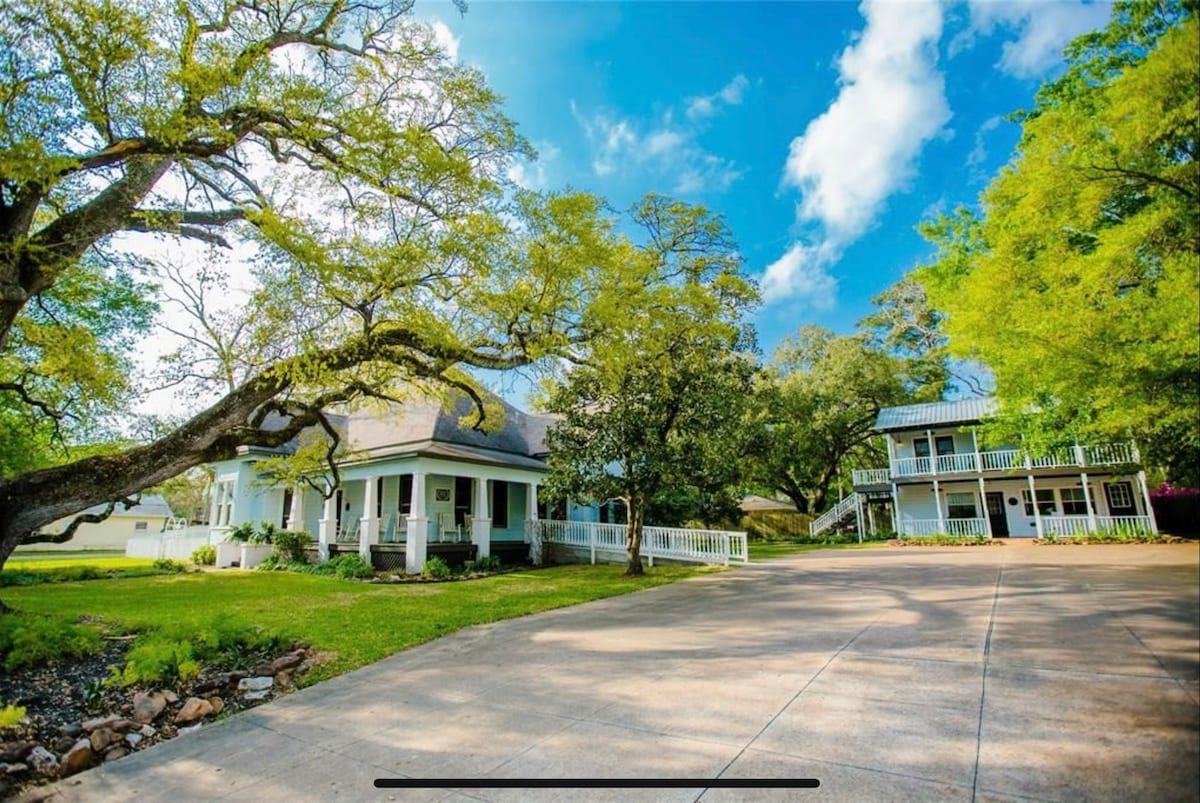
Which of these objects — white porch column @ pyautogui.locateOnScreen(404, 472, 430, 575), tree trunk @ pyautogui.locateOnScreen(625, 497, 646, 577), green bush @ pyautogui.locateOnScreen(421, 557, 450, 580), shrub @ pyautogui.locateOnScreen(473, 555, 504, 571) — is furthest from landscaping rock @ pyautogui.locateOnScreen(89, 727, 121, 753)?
shrub @ pyautogui.locateOnScreen(473, 555, 504, 571)

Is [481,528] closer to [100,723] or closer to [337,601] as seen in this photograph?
[337,601]

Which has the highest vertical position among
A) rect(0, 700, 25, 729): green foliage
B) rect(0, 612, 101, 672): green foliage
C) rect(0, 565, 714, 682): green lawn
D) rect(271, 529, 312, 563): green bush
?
rect(271, 529, 312, 563): green bush

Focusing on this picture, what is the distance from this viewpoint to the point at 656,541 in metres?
15.9

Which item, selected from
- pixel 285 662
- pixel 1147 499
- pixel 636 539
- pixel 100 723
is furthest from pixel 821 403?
pixel 1147 499

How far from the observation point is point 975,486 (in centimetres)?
2258

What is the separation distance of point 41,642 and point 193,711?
8.50 ft

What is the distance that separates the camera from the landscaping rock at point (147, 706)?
14.4 feet

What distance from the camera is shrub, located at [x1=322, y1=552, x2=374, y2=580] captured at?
14.4m

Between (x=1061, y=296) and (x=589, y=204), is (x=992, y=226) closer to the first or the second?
(x=1061, y=296)

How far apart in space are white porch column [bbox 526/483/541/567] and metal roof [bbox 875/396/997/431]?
1577cm

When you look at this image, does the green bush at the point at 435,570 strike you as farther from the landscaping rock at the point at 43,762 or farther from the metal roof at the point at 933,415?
the metal roof at the point at 933,415

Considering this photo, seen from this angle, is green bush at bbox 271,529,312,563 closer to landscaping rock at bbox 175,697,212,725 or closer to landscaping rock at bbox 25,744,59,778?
landscaping rock at bbox 175,697,212,725

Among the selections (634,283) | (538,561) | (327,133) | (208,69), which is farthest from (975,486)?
(208,69)

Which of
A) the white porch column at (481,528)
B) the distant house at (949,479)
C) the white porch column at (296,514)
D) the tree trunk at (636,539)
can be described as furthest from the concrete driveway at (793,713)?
the distant house at (949,479)
